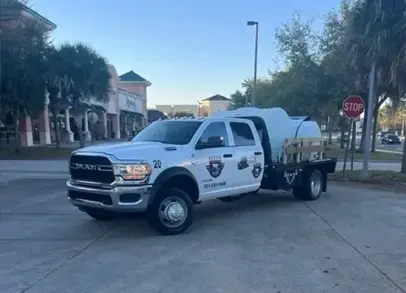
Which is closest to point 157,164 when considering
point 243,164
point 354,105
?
point 243,164

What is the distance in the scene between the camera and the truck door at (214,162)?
25.0 ft

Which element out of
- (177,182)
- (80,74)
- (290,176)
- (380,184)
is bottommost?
(380,184)

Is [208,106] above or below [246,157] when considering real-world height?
above

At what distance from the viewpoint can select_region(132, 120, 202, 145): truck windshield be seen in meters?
7.84

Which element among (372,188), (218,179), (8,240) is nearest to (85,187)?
(8,240)

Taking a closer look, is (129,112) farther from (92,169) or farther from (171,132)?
(92,169)

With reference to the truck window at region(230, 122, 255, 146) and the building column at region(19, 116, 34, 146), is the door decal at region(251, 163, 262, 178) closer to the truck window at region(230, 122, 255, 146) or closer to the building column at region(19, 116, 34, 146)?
the truck window at region(230, 122, 255, 146)

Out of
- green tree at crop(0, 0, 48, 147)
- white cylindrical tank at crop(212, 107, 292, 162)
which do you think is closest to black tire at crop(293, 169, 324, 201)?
white cylindrical tank at crop(212, 107, 292, 162)

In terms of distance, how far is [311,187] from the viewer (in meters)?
10.5

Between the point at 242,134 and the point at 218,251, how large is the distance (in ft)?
10.8

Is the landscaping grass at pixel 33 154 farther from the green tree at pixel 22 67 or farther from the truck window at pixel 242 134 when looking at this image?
the truck window at pixel 242 134

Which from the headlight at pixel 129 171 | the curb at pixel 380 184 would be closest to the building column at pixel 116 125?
the curb at pixel 380 184

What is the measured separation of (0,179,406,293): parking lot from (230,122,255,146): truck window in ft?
5.39

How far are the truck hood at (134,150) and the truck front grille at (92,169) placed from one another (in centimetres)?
15
